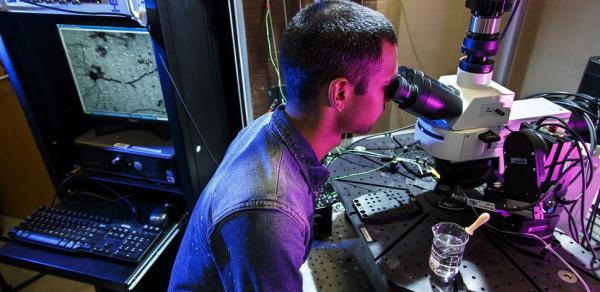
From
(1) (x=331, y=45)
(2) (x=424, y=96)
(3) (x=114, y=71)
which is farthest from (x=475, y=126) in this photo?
(3) (x=114, y=71)

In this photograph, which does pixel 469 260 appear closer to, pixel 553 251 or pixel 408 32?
pixel 553 251

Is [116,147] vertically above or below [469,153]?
below

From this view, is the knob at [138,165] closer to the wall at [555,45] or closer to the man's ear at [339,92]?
the man's ear at [339,92]

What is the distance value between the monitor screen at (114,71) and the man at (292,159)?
0.64m

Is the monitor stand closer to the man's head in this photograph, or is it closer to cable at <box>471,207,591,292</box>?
the man's head

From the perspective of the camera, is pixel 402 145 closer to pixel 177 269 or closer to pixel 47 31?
pixel 177 269

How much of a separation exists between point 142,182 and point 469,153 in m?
1.12

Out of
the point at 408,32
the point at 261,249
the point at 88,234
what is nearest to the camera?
the point at 261,249

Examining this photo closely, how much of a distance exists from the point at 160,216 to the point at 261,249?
31.1 inches

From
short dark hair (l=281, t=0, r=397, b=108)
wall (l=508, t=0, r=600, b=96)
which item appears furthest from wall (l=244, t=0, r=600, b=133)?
short dark hair (l=281, t=0, r=397, b=108)

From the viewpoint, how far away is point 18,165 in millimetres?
2066

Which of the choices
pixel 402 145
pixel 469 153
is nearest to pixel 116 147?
pixel 402 145

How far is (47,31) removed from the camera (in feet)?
4.30

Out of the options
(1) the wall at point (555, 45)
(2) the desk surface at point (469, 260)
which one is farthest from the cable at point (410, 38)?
(2) the desk surface at point (469, 260)
